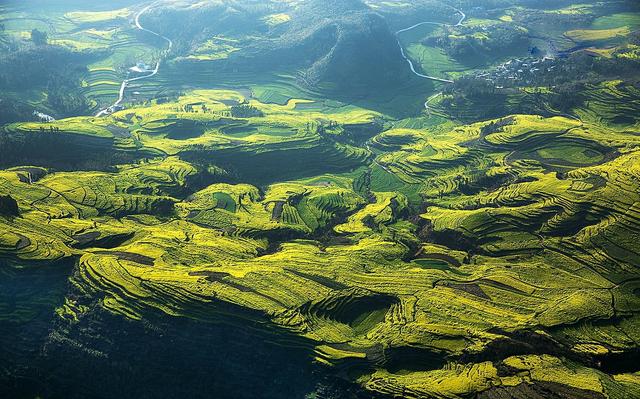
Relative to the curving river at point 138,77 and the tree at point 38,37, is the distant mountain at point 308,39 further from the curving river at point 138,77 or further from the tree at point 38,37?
the tree at point 38,37

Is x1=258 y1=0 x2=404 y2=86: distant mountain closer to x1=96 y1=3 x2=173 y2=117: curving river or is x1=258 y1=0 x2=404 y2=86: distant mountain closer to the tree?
x1=96 y1=3 x2=173 y2=117: curving river

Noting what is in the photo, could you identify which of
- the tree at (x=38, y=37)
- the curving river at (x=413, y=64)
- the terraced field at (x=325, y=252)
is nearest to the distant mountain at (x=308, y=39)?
the curving river at (x=413, y=64)

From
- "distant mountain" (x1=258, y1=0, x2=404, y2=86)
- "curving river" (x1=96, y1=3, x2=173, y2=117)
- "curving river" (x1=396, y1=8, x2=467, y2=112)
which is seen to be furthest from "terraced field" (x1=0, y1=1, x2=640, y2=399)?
"distant mountain" (x1=258, y1=0, x2=404, y2=86)

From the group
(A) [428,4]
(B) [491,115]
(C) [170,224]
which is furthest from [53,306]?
(A) [428,4]

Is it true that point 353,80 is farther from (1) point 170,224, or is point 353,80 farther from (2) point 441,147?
(1) point 170,224

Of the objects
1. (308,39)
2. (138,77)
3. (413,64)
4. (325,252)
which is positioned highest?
(308,39)

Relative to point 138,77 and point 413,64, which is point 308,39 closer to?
point 413,64

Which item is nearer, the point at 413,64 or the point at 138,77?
the point at 138,77

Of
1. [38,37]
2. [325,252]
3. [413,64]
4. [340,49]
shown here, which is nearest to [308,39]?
[340,49]

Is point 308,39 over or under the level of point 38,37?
under
